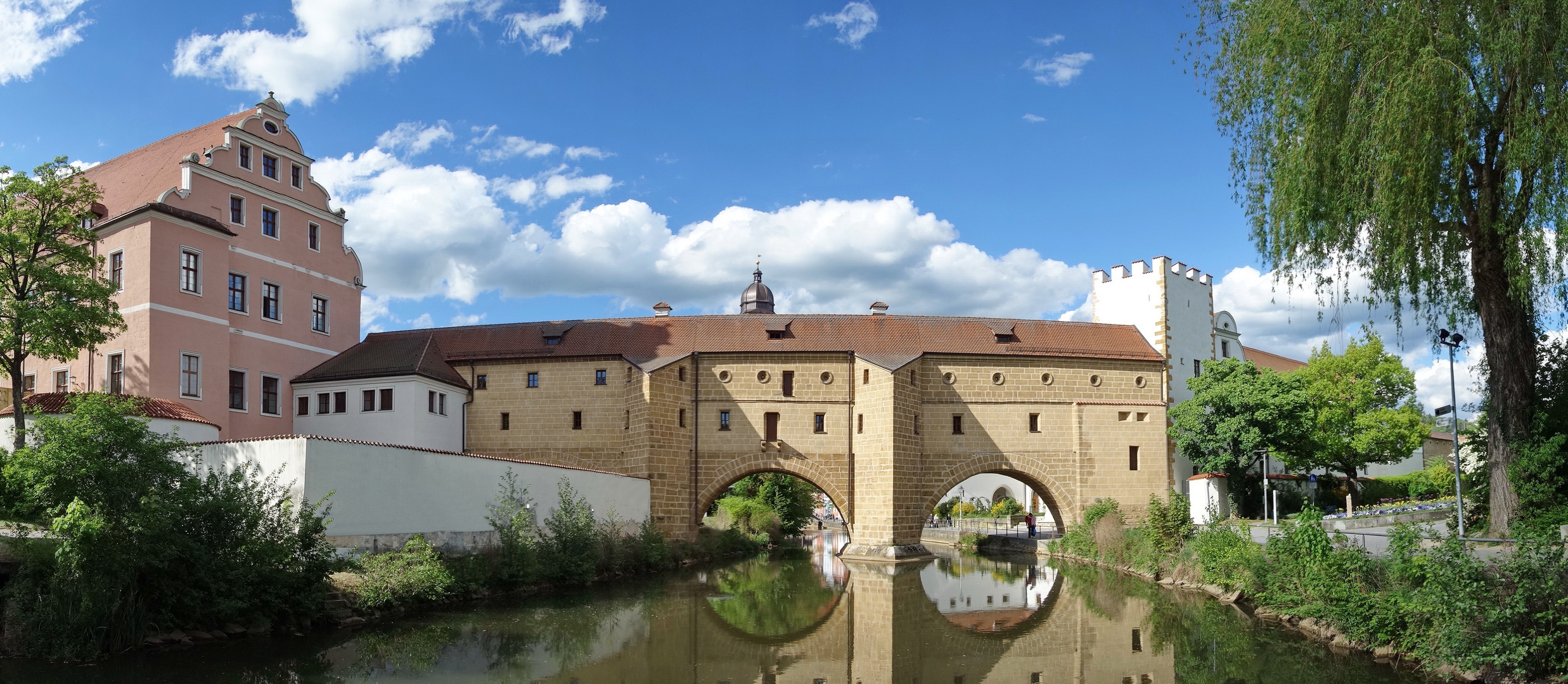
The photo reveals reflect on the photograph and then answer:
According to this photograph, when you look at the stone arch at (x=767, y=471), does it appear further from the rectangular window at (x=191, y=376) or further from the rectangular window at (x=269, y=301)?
the rectangular window at (x=191, y=376)

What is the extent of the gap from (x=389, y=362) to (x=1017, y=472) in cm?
1961

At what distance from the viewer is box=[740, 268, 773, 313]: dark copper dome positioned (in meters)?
46.4

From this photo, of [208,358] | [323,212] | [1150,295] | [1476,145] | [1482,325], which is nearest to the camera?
[1476,145]

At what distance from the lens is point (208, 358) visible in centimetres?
2553

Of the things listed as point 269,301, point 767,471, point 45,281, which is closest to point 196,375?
point 269,301

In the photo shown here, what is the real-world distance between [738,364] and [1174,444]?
48.6ft

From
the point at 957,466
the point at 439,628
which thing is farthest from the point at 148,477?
the point at 957,466

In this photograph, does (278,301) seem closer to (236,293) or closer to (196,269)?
(236,293)

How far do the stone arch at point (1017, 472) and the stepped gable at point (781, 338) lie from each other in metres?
3.40

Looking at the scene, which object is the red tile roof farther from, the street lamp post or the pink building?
the street lamp post

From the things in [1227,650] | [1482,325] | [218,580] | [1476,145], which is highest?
[1476,145]

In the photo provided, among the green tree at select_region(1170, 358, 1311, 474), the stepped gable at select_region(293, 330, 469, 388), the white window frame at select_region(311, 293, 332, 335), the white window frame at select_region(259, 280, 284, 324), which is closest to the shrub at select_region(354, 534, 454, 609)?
the stepped gable at select_region(293, 330, 469, 388)

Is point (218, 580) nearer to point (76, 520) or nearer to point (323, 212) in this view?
point (76, 520)

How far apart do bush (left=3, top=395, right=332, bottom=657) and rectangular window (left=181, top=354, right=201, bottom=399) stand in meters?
9.19
